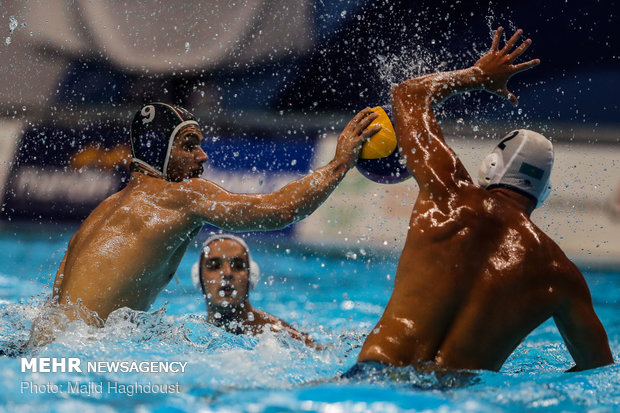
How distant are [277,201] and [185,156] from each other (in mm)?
592

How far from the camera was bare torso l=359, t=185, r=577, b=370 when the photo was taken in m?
2.65

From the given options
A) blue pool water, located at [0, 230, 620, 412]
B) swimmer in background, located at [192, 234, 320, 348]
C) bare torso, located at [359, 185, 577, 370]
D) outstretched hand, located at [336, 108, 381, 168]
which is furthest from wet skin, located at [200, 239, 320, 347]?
bare torso, located at [359, 185, 577, 370]

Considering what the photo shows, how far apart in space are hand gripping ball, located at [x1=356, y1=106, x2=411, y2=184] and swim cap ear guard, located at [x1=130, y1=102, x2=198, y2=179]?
3.10 feet

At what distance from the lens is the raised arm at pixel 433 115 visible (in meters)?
2.81

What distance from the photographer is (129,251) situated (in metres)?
3.36

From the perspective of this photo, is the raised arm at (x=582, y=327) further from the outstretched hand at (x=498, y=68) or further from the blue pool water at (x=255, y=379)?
the outstretched hand at (x=498, y=68)

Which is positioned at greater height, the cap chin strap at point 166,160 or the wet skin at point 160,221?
the cap chin strap at point 166,160

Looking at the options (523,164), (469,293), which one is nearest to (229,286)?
(469,293)

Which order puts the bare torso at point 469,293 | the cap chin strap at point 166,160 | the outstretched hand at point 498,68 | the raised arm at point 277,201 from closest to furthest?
the bare torso at point 469,293, the outstretched hand at point 498,68, the raised arm at point 277,201, the cap chin strap at point 166,160

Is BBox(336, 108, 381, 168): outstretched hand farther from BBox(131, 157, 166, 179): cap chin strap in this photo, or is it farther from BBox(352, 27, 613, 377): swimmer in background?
BBox(131, 157, 166, 179): cap chin strap

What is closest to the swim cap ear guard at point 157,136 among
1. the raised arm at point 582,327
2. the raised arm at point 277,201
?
the raised arm at point 277,201

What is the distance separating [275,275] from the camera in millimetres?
7570

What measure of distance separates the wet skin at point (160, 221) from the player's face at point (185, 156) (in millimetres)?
84

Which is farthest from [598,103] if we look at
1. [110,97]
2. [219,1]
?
[110,97]
